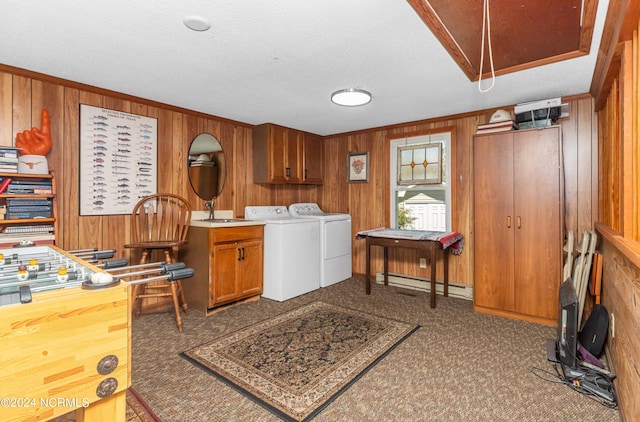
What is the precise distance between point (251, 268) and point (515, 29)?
10.3 ft

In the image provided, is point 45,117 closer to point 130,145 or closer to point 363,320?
point 130,145

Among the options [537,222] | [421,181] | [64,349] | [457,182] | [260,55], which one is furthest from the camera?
[421,181]

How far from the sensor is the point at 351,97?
304 centimetres

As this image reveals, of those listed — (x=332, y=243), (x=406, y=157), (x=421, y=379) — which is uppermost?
(x=406, y=157)

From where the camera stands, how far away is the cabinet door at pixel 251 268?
3538 millimetres

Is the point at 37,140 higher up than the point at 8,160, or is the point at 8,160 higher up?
the point at 37,140

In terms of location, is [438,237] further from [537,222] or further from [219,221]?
[219,221]

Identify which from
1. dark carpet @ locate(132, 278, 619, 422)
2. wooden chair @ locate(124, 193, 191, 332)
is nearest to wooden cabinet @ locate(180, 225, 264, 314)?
wooden chair @ locate(124, 193, 191, 332)

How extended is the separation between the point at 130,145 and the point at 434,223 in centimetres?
359

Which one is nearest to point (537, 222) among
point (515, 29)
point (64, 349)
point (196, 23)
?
point (515, 29)

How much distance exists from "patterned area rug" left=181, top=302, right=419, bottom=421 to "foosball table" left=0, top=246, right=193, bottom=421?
1008 mm

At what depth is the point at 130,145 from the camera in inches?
126

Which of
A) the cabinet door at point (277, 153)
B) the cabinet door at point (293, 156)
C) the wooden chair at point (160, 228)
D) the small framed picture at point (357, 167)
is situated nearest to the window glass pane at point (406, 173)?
the small framed picture at point (357, 167)

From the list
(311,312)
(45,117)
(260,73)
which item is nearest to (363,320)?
(311,312)
